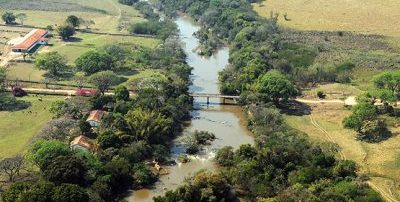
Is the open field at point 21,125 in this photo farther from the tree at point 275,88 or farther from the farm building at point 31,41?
the tree at point 275,88

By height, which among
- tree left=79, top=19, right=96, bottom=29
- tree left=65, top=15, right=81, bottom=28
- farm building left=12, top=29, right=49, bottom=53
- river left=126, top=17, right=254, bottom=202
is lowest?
river left=126, top=17, right=254, bottom=202

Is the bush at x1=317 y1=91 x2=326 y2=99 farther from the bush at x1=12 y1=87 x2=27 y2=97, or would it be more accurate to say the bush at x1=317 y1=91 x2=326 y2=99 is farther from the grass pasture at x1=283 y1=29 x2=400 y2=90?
the bush at x1=12 y1=87 x2=27 y2=97

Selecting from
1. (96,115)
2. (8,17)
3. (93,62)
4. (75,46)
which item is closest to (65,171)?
(96,115)

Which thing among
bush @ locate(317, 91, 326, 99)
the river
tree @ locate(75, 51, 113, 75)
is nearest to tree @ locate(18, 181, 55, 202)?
the river

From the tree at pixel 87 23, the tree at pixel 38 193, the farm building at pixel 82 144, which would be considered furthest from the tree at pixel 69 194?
the tree at pixel 87 23

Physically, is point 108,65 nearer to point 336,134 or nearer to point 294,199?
point 336,134

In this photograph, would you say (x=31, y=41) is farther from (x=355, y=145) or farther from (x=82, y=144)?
(x=355, y=145)

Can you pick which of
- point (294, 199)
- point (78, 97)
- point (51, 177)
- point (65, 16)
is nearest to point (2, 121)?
point (78, 97)
